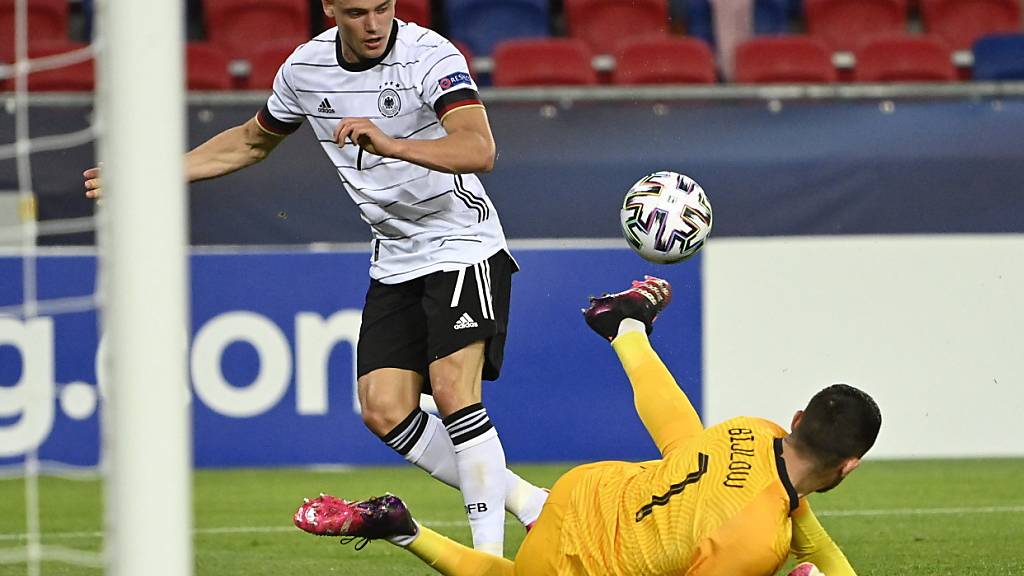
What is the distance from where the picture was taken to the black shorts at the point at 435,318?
4.71 m

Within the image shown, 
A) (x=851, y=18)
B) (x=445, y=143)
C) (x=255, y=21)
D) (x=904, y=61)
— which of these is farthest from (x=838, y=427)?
(x=851, y=18)

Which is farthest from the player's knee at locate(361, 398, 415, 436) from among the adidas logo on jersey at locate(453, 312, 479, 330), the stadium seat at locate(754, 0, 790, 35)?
the stadium seat at locate(754, 0, 790, 35)

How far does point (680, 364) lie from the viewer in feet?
26.9

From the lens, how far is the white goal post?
2.54 m

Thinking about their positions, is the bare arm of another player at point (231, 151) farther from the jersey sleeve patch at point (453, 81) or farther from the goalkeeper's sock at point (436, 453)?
the goalkeeper's sock at point (436, 453)

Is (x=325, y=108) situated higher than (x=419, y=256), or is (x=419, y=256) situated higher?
(x=325, y=108)

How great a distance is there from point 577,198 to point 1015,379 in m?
2.40

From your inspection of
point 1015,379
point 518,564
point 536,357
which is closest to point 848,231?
point 1015,379

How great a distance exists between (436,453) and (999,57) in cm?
648

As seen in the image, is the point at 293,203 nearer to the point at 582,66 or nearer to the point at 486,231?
the point at 582,66

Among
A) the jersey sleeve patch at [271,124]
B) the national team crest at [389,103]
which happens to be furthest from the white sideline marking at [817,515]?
the national team crest at [389,103]

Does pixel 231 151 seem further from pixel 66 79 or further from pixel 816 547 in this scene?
pixel 66 79

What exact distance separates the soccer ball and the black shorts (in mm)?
439

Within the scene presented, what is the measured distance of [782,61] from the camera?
407 inches
